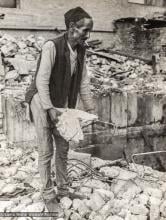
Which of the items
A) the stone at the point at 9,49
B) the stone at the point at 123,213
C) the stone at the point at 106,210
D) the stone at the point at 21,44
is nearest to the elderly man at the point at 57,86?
the stone at the point at 106,210

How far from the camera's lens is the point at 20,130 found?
457 centimetres

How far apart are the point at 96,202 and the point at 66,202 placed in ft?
1.01

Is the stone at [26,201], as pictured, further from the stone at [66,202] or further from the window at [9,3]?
the window at [9,3]

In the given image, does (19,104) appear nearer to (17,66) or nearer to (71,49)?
(17,66)

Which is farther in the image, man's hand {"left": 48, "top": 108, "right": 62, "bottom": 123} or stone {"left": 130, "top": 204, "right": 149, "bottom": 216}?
stone {"left": 130, "top": 204, "right": 149, "bottom": 216}

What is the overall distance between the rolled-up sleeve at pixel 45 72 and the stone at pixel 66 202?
1005mm

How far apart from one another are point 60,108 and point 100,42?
5578 millimetres

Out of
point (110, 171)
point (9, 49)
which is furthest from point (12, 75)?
point (110, 171)

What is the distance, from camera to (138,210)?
336 cm

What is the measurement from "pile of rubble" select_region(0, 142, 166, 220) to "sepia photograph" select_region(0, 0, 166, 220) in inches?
0.4

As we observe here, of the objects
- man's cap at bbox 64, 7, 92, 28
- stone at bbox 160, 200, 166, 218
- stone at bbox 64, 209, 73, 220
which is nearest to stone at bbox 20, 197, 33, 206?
stone at bbox 64, 209, 73, 220

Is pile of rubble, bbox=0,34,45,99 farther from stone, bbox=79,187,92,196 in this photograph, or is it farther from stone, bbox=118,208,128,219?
stone, bbox=118,208,128,219

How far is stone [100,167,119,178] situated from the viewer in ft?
13.5

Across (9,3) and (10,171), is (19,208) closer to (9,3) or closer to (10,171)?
(10,171)
